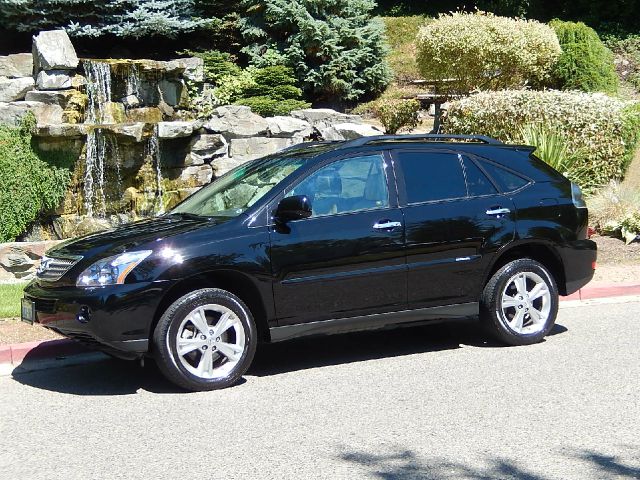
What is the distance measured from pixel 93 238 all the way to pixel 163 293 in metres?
0.97

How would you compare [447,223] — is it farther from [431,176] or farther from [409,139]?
[409,139]

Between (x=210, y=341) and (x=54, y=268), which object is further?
(x=54, y=268)

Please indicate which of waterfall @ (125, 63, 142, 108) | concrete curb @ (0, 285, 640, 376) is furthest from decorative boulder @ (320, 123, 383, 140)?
concrete curb @ (0, 285, 640, 376)

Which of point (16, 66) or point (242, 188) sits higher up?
point (16, 66)

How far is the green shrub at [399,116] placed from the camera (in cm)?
1870

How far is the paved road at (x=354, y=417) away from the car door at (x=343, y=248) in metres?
0.58

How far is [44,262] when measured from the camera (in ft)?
23.5

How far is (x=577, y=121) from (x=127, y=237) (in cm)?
946

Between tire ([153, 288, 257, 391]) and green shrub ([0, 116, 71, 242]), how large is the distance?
871 centimetres

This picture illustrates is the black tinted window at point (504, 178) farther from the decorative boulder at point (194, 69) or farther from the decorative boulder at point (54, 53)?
the decorative boulder at point (194, 69)

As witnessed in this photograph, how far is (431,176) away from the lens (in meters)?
7.83

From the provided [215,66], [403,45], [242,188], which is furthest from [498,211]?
[403,45]

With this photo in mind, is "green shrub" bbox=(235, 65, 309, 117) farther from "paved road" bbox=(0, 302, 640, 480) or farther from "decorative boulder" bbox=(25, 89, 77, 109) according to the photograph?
"paved road" bbox=(0, 302, 640, 480)

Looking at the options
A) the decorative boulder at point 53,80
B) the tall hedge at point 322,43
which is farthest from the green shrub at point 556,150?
the decorative boulder at point 53,80
